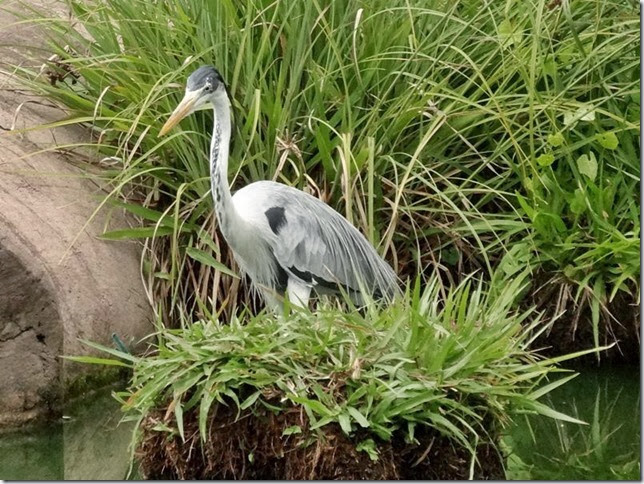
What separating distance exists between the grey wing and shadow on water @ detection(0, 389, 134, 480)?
96 centimetres

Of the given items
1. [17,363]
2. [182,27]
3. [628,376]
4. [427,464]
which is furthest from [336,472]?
[182,27]

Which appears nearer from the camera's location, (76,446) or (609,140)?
(76,446)

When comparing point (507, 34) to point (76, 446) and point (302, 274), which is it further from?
point (76, 446)

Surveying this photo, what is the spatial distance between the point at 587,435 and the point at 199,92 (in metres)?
2.05

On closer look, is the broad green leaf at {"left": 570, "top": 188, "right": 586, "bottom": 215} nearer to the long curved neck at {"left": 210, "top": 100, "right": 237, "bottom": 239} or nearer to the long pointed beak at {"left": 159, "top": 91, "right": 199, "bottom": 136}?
the long curved neck at {"left": 210, "top": 100, "right": 237, "bottom": 239}

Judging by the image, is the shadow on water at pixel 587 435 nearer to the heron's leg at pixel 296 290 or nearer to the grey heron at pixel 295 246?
the grey heron at pixel 295 246

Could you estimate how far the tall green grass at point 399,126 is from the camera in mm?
5672

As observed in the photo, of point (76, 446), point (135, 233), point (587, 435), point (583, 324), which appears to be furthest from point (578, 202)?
point (76, 446)

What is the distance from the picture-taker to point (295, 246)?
556cm

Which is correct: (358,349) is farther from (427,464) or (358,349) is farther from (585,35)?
(585,35)

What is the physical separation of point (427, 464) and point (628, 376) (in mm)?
1882

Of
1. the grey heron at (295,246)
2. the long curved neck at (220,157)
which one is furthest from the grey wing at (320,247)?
the long curved neck at (220,157)

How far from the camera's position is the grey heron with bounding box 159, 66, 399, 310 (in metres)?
5.42

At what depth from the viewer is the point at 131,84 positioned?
5.94 meters
